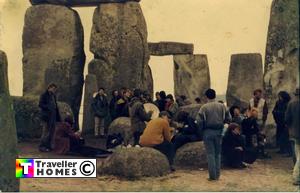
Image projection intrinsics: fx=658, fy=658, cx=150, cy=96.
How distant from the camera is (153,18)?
43.2 metres

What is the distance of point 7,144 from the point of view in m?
8.65

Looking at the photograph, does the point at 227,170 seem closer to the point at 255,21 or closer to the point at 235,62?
the point at 235,62

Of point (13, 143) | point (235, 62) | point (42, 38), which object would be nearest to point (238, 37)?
point (235, 62)

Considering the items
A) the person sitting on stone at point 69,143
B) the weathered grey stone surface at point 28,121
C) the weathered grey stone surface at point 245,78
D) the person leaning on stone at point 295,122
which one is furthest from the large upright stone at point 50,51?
the person leaning on stone at point 295,122

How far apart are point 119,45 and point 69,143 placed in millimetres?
7733

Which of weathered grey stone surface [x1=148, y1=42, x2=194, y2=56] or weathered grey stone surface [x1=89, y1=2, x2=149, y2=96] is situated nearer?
weathered grey stone surface [x1=89, y1=2, x2=149, y2=96]

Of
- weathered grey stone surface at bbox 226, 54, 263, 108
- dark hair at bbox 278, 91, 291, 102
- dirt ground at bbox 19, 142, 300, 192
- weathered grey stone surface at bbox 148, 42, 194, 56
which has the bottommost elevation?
→ dirt ground at bbox 19, 142, 300, 192

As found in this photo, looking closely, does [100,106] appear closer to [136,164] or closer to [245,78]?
[136,164]

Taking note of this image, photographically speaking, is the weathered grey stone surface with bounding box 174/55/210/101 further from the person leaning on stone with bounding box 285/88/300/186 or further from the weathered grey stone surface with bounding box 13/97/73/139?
the person leaning on stone with bounding box 285/88/300/186

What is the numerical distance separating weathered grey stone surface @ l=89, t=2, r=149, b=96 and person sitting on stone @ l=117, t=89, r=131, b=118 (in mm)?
3575

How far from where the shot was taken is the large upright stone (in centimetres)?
2006

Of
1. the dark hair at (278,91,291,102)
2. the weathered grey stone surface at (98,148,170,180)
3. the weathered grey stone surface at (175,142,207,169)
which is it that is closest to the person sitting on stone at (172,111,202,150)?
the weathered grey stone surface at (175,142,207,169)

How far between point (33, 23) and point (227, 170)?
32.2ft

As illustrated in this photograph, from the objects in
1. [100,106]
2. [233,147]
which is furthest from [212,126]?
[100,106]
